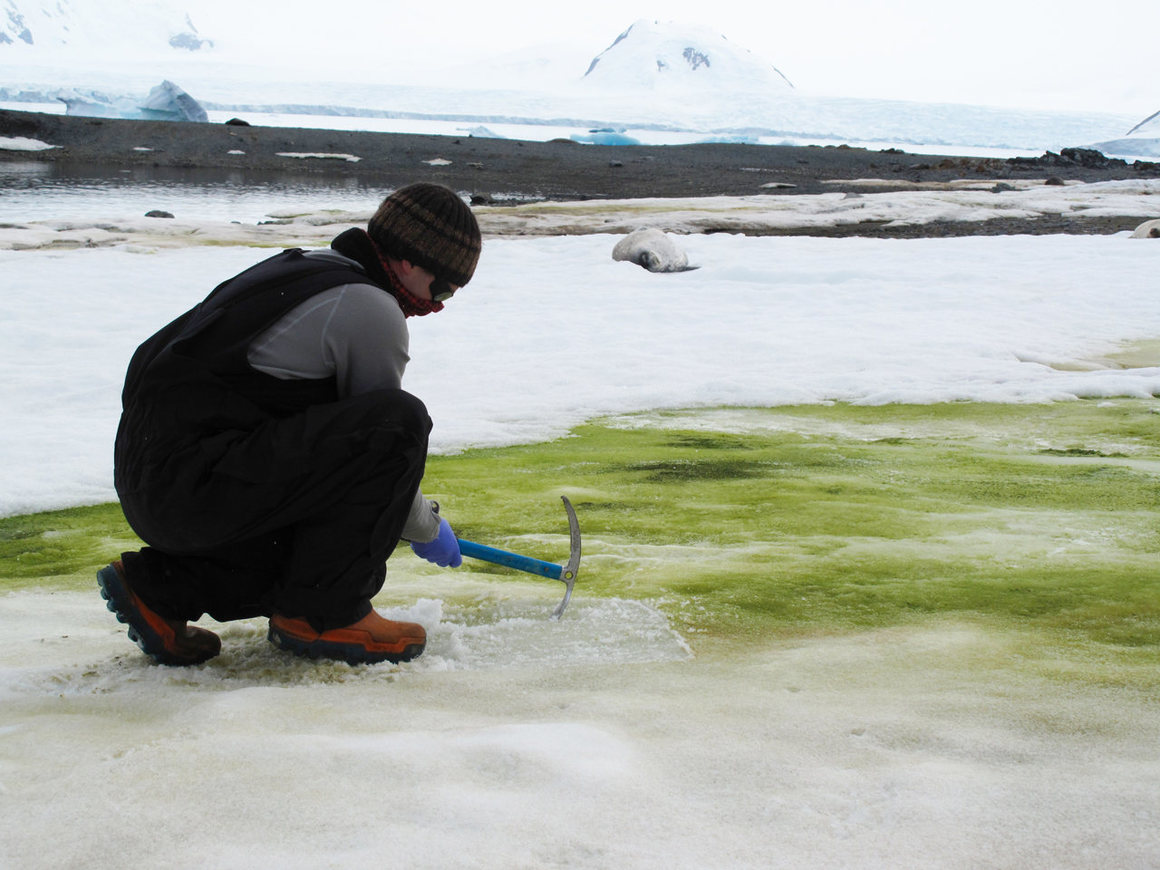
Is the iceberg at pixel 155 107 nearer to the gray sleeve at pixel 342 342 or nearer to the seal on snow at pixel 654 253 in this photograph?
the seal on snow at pixel 654 253

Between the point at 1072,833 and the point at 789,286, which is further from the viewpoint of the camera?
the point at 789,286

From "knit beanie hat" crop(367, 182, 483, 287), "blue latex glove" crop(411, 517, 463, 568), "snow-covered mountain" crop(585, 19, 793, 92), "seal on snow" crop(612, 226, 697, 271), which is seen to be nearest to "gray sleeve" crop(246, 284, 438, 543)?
"knit beanie hat" crop(367, 182, 483, 287)

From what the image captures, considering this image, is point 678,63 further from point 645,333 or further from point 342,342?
point 342,342

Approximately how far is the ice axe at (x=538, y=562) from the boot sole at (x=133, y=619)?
68 cm

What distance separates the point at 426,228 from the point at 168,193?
23.7m

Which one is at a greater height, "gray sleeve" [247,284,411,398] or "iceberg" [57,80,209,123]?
"iceberg" [57,80,209,123]

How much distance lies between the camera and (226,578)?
2258 mm

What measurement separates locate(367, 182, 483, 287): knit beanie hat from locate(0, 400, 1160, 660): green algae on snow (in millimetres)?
1026

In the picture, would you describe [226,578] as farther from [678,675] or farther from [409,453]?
[678,675]

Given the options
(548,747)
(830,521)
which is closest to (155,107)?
(830,521)

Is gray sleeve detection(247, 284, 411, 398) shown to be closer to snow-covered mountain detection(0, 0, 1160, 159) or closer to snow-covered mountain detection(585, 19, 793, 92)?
snow-covered mountain detection(0, 0, 1160, 159)

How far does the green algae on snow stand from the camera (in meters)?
2.61

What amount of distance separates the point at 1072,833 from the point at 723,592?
131 centimetres

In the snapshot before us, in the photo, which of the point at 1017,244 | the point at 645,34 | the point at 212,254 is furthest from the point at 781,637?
the point at 645,34
